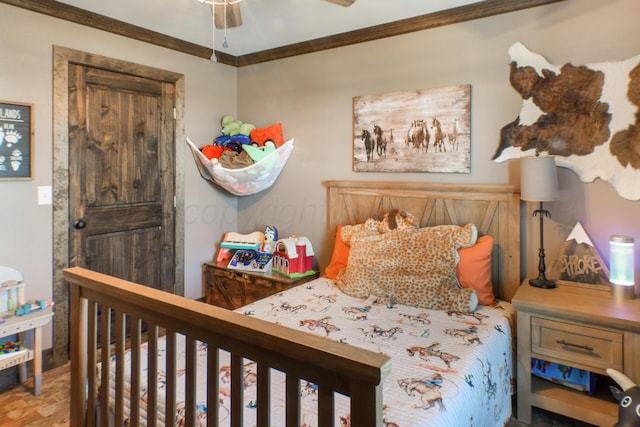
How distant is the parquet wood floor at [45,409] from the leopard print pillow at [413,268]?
0.70 m

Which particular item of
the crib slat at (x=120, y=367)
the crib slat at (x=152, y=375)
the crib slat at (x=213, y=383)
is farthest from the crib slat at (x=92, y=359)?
the crib slat at (x=213, y=383)

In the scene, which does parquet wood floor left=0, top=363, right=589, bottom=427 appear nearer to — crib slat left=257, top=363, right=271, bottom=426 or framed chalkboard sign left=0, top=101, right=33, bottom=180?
framed chalkboard sign left=0, top=101, right=33, bottom=180

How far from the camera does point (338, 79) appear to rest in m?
3.31

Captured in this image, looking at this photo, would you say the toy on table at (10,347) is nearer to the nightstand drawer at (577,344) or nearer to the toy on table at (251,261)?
the toy on table at (251,261)

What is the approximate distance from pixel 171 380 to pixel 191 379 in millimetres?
103

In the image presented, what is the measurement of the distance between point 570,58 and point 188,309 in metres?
2.46

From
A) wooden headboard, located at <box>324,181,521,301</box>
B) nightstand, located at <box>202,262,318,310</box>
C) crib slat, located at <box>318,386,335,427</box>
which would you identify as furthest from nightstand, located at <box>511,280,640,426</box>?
nightstand, located at <box>202,262,318,310</box>

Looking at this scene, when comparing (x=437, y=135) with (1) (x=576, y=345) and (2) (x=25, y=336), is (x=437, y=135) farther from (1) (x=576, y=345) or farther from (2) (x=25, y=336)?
(2) (x=25, y=336)

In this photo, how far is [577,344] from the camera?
1.98 meters

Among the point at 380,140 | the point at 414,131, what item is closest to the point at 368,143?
the point at 380,140

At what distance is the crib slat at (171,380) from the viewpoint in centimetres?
131

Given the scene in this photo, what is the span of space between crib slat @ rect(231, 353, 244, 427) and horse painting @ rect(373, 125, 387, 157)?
223 cm

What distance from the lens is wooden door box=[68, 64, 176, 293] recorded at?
284 centimetres

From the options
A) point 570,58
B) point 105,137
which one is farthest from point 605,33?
point 105,137
